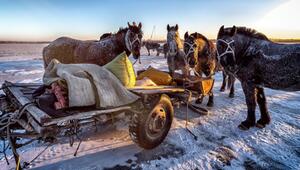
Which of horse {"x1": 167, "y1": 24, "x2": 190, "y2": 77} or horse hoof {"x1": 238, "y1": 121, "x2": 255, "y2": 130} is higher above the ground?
horse {"x1": 167, "y1": 24, "x2": 190, "y2": 77}

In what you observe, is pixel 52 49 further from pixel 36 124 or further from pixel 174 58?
pixel 36 124

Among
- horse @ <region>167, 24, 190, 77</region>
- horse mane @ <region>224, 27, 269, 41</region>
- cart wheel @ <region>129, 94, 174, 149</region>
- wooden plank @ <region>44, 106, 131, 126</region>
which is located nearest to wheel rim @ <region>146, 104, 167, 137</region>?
cart wheel @ <region>129, 94, 174, 149</region>

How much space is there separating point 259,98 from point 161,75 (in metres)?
2.72

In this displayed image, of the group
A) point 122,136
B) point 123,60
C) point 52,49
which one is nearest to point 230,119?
point 122,136

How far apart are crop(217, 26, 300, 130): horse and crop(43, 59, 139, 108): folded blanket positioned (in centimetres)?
319

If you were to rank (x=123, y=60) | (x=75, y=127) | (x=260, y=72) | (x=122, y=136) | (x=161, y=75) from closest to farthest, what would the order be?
(x=75, y=127) < (x=123, y=60) < (x=122, y=136) < (x=260, y=72) < (x=161, y=75)

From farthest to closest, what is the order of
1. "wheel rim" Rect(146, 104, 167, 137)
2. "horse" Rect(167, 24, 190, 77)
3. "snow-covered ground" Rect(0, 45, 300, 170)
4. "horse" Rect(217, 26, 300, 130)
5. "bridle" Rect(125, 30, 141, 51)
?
"horse" Rect(167, 24, 190, 77) → "bridle" Rect(125, 30, 141, 51) → "horse" Rect(217, 26, 300, 130) → "wheel rim" Rect(146, 104, 167, 137) → "snow-covered ground" Rect(0, 45, 300, 170)

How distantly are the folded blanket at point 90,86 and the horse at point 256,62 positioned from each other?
3.19 metres

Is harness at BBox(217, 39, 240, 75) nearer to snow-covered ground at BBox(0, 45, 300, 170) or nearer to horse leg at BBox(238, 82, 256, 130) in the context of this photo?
horse leg at BBox(238, 82, 256, 130)

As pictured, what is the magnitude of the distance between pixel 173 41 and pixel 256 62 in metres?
4.04

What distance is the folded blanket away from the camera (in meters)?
3.31

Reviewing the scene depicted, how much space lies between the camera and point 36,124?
9.30 ft

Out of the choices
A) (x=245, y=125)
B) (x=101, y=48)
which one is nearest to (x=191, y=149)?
(x=245, y=125)

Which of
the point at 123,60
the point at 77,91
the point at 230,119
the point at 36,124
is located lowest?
the point at 230,119
